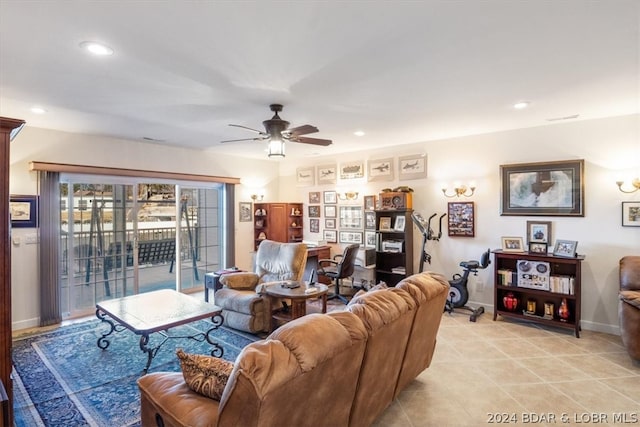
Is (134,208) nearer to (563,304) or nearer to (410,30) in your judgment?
(410,30)

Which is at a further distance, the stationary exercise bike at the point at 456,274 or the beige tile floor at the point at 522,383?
the stationary exercise bike at the point at 456,274

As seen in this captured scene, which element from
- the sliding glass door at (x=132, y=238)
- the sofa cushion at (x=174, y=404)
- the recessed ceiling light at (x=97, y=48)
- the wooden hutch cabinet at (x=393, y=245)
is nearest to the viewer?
the sofa cushion at (x=174, y=404)

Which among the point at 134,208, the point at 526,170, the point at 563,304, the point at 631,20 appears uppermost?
the point at 631,20

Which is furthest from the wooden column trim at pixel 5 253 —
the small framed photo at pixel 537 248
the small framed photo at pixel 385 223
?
the small framed photo at pixel 537 248

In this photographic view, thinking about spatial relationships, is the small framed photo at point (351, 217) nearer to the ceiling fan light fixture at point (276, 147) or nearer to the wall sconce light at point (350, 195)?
the wall sconce light at point (350, 195)

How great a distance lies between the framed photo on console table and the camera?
412cm

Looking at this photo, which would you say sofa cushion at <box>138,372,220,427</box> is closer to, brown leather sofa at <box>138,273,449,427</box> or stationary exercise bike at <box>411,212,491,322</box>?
brown leather sofa at <box>138,273,449,427</box>

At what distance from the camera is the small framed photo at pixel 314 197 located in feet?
21.9

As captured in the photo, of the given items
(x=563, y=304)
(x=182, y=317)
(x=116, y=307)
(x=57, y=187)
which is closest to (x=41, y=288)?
(x=57, y=187)

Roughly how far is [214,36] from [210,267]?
16.6ft

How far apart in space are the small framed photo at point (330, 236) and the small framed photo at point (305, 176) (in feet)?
3.43

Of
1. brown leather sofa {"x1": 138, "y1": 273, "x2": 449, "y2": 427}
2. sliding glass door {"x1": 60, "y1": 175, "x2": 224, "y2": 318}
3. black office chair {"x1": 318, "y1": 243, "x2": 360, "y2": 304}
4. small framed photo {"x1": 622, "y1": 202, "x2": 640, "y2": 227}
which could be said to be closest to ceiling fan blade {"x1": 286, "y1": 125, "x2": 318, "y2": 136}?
brown leather sofa {"x1": 138, "y1": 273, "x2": 449, "y2": 427}

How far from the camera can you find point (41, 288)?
4297 mm

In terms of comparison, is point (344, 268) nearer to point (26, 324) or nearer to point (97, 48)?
point (97, 48)
